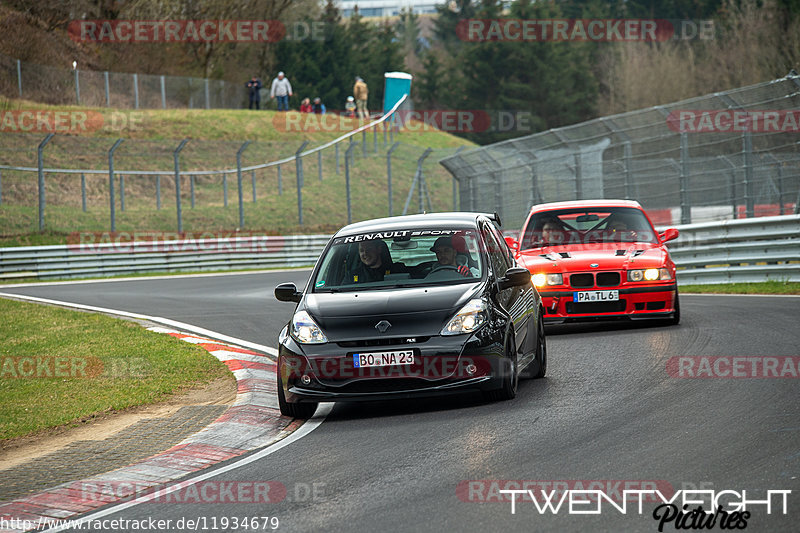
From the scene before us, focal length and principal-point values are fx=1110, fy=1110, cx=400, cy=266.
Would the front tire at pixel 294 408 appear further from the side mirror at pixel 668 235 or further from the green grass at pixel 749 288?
the green grass at pixel 749 288

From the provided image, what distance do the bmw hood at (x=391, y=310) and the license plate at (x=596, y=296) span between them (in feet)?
12.8

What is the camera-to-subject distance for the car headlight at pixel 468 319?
8062 millimetres

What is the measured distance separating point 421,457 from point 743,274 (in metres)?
12.7

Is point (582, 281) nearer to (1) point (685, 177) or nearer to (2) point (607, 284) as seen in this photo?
(2) point (607, 284)

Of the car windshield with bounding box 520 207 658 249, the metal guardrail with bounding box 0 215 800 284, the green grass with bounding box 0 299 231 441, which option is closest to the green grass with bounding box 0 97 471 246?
the metal guardrail with bounding box 0 215 800 284

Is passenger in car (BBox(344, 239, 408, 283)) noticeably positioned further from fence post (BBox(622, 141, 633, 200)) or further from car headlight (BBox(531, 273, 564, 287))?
fence post (BBox(622, 141, 633, 200))

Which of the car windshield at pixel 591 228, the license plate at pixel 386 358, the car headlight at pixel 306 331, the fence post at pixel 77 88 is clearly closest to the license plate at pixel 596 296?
the car windshield at pixel 591 228

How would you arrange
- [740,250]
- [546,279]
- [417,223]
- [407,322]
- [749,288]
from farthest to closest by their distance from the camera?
[740,250] < [749,288] < [546,279] < [417,223] < [407,322]

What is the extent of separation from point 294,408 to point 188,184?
104 feet

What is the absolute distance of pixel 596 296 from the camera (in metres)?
12.2

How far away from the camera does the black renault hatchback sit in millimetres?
7941

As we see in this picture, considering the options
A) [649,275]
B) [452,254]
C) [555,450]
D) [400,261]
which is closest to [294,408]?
[400,261]

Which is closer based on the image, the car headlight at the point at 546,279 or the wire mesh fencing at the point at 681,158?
the car headlight at the point at 546,279

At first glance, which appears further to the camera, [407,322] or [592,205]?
[592,205]
